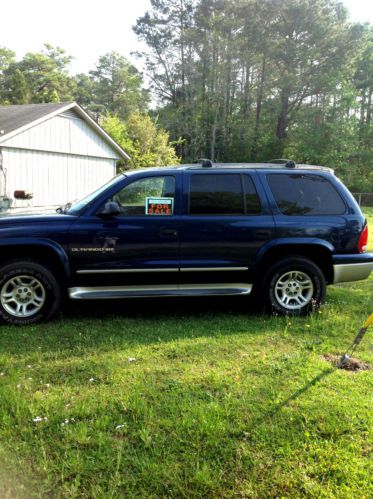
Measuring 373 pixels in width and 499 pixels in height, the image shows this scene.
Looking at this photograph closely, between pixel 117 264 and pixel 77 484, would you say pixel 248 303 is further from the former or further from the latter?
pixel 77 484

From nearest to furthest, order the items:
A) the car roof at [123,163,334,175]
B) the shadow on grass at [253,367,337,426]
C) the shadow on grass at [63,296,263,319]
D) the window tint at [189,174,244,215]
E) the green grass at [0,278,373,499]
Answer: the green grass at [0,278,373,499] → the shadow on grass at [253,367,337,426] → the window tint at [189,174,244,215] → the car roof at [123,163,334,175] → the shadow on grass at [63,296,263,319]

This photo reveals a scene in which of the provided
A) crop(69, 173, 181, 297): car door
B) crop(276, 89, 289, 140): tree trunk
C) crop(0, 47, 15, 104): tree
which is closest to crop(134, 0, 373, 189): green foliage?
crop(276, 89, 289, 140): tree trunk

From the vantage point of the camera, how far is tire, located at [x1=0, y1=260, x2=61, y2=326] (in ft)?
15.5

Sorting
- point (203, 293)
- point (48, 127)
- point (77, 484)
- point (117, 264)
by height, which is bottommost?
point (77, 484)

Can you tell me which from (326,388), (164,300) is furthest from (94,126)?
(326,388)

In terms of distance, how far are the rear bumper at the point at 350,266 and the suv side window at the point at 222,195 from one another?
1192 millimetres

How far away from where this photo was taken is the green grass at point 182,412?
2363 millimetres

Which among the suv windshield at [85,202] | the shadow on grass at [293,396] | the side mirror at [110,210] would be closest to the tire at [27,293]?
the suv windshield at [85,202]

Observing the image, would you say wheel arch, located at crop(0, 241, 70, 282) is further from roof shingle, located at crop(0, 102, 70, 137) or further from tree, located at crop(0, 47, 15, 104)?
tree, located at crop(0, 47, 15, 104)

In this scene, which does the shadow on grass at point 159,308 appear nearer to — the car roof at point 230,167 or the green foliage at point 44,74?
the car roof at point 230,167

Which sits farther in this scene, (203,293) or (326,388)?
(203,293)

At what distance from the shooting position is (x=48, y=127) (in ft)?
49.8

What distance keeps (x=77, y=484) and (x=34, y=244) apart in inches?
115

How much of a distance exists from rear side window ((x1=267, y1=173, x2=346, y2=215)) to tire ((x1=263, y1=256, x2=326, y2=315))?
63 centimetres
